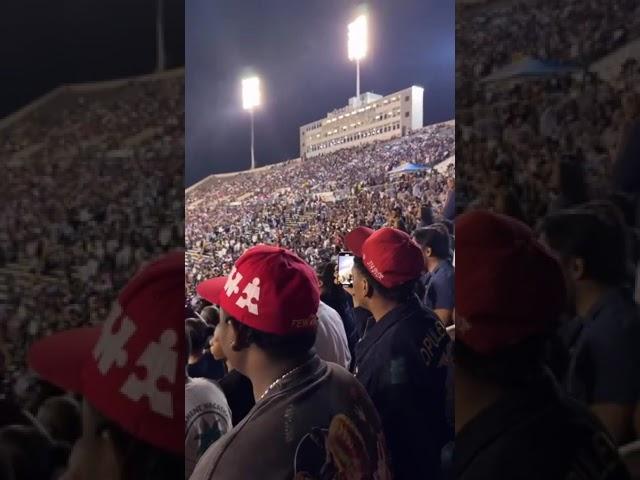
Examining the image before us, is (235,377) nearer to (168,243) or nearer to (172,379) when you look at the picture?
Result: (172,379)

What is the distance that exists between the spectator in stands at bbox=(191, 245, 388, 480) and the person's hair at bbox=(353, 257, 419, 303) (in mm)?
144

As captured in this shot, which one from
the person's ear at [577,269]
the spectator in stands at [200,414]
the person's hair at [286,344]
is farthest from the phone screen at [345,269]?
the person's ear at [577,269]

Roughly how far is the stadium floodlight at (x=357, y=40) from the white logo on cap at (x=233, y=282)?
2.07 ft

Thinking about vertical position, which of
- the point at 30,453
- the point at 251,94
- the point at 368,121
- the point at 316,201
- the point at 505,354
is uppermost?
the point at 251,94

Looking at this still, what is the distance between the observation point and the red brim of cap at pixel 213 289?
78.8 inches

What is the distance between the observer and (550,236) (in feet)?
6.16

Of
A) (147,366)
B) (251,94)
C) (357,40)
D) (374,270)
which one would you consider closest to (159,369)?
(147,366)

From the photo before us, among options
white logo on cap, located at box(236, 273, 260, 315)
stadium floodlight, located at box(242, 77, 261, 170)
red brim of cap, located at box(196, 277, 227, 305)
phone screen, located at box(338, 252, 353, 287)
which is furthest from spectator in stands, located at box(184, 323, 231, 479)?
stadium floodlight, located at box(242, 77, 261, 170)

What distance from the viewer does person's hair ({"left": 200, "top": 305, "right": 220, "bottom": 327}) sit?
2.01 meters

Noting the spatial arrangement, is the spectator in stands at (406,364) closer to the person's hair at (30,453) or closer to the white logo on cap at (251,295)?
the white logo on cap at (251,295)

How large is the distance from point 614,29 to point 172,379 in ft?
5.37

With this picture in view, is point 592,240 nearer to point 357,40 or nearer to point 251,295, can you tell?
point 357,40

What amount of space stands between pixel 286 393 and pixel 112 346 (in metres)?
0.60

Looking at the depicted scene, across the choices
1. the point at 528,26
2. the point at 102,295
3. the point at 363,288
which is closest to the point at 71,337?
the point at 102,295
